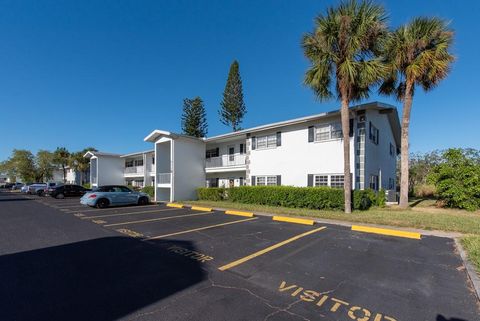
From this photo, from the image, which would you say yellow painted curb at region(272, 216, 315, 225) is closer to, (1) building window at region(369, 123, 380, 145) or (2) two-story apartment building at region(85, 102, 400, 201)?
(2) two-story apartment building at region(85, 102, 400, 201)

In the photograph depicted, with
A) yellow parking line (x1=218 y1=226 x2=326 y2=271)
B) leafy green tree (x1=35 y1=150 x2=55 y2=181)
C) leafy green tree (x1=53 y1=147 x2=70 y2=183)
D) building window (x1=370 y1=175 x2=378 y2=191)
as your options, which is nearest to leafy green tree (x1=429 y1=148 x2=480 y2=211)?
building window (x1=370 y1=175 x2=378 y2=191)

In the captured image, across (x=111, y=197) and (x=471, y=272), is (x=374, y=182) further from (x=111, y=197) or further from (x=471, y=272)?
(x=111, y=197)

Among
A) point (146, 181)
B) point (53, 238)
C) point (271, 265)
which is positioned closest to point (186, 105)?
point (146, 181)

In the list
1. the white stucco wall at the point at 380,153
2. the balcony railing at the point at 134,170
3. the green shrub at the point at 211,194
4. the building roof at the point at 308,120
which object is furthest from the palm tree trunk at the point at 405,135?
the balcony railing at the point at 134,170

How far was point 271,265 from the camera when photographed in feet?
16.9

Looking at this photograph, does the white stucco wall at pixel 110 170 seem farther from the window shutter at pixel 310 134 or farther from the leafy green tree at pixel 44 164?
the leafy green tree at pixel 44 164

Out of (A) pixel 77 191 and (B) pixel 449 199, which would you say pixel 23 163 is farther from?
(B) pixel 449 199

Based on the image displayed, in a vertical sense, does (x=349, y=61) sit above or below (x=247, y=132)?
above

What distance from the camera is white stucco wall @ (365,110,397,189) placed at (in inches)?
588

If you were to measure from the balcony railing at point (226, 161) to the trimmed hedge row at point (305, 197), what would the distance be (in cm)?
383

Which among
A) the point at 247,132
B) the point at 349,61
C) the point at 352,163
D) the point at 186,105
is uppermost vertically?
the point at 186,105

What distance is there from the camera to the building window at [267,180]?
18016mm

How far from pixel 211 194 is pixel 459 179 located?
51.5 ft

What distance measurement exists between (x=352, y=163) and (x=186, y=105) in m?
31.6
